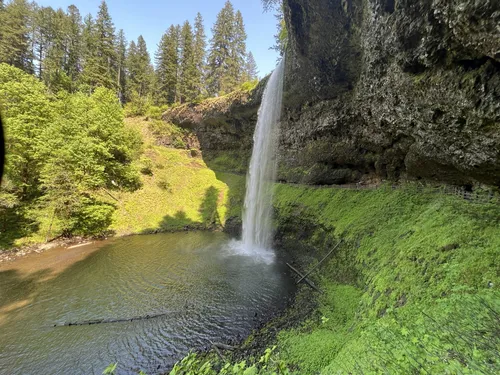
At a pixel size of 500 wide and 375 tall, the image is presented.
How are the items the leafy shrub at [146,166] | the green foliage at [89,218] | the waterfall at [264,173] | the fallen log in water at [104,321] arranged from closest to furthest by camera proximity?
the fallen log in water at [104,321]
the green foliage at [89,218]
the waterfall at [264,173]
the leafy shrub at [146,166]

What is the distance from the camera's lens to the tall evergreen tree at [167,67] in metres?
37.8

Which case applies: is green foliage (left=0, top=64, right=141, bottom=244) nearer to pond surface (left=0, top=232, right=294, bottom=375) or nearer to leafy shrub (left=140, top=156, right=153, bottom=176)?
pond surface (left=0, top=232, right=294, bottom=375)

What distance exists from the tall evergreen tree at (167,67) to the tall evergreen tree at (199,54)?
10.9 ft

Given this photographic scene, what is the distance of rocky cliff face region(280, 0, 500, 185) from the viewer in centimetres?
654

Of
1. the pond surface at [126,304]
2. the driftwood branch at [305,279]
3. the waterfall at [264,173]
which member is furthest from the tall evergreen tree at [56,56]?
the driftwood branch at [305,279]

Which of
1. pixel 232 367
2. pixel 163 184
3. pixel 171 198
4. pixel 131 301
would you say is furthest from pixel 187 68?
pixel 232 367

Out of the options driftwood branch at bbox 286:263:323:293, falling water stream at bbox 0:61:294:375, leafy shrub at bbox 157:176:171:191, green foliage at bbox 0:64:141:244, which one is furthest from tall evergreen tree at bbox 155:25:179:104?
driftwood branch at bbox 286:263:323:293

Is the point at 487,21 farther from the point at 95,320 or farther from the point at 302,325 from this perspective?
the point at 95,320

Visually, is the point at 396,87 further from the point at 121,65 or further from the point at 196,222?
the point at 121,65

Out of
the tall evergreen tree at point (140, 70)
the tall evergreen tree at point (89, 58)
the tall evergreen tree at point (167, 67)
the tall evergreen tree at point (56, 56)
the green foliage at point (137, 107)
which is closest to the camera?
the tall evergreen tree at point (56, 56)

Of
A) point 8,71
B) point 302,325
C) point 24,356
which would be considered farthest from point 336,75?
point 8,71

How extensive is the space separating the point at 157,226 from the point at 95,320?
12774 millimetres

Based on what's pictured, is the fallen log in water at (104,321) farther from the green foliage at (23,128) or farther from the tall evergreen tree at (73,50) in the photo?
the tall evergreen tree at (73,50)

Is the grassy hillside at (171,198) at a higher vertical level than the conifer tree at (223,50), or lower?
lower
